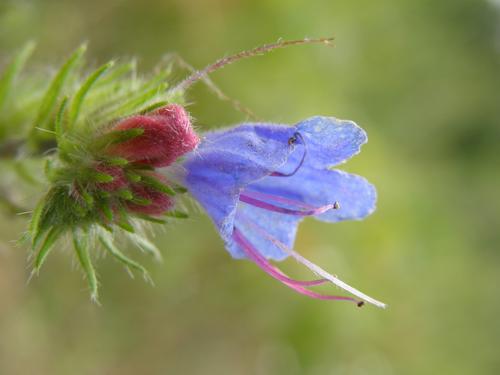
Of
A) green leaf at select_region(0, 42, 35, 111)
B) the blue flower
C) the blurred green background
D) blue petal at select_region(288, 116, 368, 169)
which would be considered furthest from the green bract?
the blurred green background

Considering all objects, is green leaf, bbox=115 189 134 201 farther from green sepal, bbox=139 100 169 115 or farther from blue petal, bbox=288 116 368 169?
blue petal, bbox=288 116 368 169

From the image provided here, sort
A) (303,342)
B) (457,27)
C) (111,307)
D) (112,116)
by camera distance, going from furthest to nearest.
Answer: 1. (457,27)
2. (303,342)
3. (111,307)
4. (112,116)

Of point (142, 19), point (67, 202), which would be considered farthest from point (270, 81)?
point (67, 202)

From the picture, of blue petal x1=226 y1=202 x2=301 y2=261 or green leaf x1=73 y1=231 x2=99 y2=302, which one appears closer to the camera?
green leaf x1=73 y1=231 x2=99 y2=302

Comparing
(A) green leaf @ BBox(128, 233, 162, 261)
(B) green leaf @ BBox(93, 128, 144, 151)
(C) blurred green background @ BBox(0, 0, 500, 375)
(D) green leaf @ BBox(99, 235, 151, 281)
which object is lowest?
(C) blurred green background @ BBox(0, 0, 500, 375)

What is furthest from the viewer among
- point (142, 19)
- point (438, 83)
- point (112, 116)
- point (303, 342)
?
point (438, 83)

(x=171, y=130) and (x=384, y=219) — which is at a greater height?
(x=171, y=130)

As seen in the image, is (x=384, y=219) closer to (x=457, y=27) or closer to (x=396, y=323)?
(x=396, y=323)
